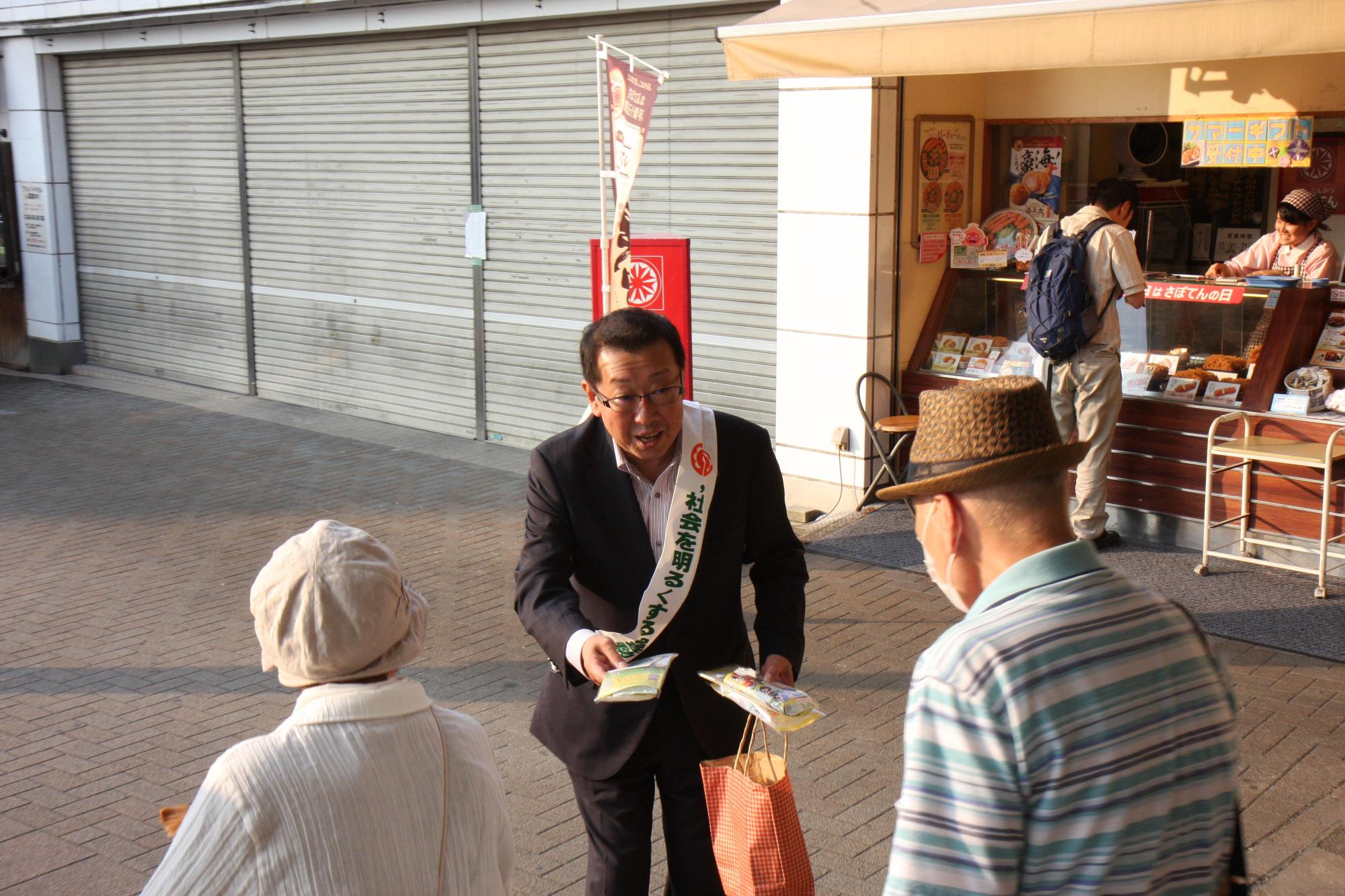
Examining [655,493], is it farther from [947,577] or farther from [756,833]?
[947,577]

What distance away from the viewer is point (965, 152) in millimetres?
9000

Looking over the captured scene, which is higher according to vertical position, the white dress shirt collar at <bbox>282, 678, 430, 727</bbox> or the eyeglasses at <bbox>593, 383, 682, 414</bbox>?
the eyeglasses at <bbox>593, 383, 682, 414</bbox>

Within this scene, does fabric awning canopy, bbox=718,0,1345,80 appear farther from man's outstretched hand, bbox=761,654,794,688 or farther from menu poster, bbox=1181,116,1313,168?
man's outstretched hand, bbox=761,654,794,688

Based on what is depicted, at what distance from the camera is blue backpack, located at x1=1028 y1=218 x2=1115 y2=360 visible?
7586 mm

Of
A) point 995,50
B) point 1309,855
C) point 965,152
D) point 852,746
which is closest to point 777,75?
point 995,50

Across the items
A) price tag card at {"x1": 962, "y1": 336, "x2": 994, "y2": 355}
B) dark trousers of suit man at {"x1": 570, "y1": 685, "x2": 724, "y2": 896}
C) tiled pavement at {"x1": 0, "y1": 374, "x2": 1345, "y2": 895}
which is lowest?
tiled pavement at {"x1": 0, "y1": 374, "x2": 1345, "y2": 895}

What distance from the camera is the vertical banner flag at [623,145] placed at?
277 inches

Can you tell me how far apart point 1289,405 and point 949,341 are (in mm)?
2213

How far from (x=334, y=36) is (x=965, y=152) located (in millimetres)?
6320

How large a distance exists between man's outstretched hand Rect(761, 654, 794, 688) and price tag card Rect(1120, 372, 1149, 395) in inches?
212

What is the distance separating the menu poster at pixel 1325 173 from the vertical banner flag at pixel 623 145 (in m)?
5.65

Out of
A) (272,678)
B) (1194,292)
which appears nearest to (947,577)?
(272,678)

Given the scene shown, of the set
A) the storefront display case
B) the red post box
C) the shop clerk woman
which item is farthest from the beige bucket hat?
the shop clerk woman

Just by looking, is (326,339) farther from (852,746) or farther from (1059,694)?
(1059,694)
